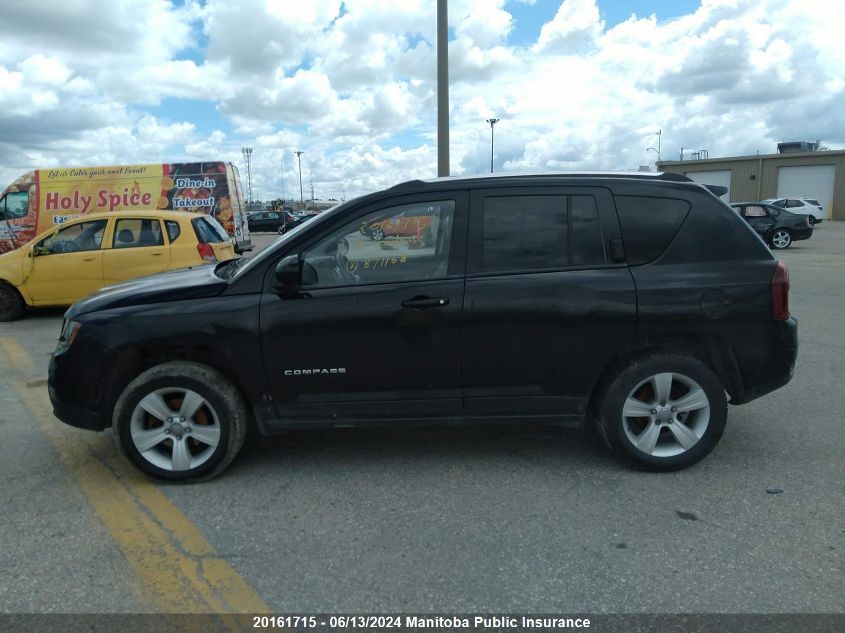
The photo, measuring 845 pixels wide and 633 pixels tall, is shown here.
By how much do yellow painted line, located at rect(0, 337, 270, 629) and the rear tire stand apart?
19.2 feet

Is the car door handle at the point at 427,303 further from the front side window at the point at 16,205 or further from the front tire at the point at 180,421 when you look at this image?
the front side window at the point at 16,205

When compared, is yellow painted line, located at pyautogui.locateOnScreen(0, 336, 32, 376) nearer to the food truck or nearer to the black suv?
the black suv

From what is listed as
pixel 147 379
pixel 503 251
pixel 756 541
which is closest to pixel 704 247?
pixel 503 251

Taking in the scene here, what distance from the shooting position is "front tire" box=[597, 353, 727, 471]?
Result: 3.68 m

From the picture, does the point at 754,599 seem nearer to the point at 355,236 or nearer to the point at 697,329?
the point at 697,329

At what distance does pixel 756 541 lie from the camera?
9.86 ft

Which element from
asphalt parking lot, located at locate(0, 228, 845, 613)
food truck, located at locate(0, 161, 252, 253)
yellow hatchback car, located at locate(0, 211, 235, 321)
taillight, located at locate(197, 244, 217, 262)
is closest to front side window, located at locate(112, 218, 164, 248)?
yellow hatchback car, located at locate(0, 211, 235, 321)

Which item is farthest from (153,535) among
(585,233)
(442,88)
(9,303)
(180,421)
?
(442,88)

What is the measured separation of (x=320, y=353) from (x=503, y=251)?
1.22m

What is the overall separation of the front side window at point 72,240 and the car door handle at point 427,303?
7.30 m

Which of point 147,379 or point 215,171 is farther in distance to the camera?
point 215,171

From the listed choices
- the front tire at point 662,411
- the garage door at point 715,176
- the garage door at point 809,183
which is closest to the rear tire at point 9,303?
the front tire at point 662,411

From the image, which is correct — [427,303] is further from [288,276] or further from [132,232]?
[132,232]

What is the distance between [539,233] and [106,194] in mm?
14363
